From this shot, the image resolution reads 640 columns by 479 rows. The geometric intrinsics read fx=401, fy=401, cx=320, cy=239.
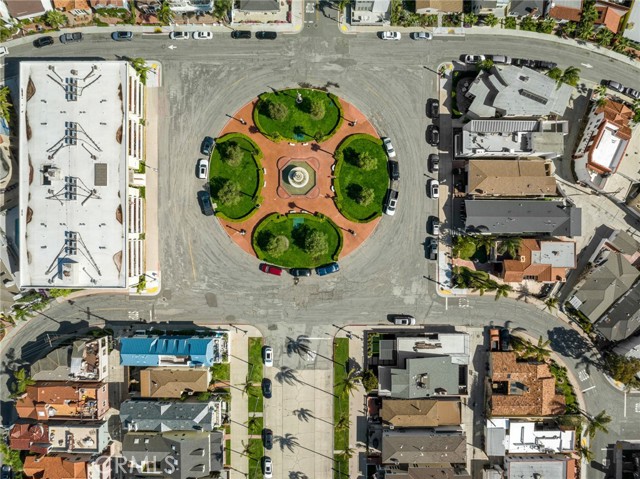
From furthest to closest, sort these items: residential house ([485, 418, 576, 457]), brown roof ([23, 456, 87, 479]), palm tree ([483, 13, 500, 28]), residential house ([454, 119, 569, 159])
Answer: palm tree ([483, 13, 500, 28]) → residential house ([485, 418, 576, 457]) → residential house ([454, 119, 569, 159]) → brown roof ([23, 456, 87, 479])

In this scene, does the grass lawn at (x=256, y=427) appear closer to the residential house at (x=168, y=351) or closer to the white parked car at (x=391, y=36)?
the residential house at (x=168, y=351)

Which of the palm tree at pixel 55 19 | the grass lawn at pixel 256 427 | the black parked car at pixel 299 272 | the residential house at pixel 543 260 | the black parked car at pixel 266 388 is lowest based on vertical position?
the grass lawn at pixel 256 427

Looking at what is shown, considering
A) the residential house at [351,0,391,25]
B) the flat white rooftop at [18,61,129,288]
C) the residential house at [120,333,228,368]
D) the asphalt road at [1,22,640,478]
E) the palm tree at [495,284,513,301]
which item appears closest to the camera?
the flat white rooftop at [18,61,129,288]

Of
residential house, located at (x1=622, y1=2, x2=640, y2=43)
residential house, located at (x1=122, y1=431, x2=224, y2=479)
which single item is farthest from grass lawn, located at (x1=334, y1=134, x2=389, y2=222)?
residential house, located at (x1=622, y1=2, x2=640, y2=43)

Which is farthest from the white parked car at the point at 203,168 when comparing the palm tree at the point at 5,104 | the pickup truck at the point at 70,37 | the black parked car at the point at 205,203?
the palm tree at the point at 5,104

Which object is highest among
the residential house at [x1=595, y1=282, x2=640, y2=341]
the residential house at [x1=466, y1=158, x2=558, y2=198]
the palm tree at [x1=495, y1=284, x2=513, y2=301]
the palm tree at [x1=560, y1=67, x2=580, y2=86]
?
the palm tree at [x1=560, y1=67, x2=580, y2=86]

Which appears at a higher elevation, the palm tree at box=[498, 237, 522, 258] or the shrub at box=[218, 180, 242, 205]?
the shrub at box=[218, 180, 242, 205]

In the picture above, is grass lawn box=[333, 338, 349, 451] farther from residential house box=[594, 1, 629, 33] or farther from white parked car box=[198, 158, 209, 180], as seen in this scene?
residential house box=[594, 1, 629, 33]

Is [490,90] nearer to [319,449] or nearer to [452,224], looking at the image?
[452,224]
